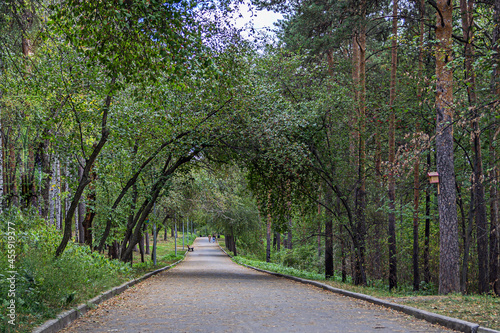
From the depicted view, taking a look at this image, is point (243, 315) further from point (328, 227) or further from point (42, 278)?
point (328, 227)

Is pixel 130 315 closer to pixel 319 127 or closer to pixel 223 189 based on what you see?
pixel 319 127

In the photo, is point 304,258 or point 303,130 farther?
point 304,258

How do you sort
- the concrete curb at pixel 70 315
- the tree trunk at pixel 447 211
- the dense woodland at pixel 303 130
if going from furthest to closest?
the dense woodland at pixel 303 130
the tree trunk at pixel 447 211
the concrete curb at pixel 70 315

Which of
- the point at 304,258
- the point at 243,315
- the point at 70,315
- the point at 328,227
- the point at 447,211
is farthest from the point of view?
the point at 304,258

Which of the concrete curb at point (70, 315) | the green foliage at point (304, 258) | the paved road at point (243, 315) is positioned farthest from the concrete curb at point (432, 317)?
the green foliage at point (304, 258)

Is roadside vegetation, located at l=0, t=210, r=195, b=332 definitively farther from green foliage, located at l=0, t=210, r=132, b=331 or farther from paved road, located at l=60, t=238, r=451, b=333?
paved road, located at l=60, t=238, r=451, b=333

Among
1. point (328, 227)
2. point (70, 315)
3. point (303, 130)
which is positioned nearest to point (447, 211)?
point (303, 130)

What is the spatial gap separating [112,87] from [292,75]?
9959 millimetres

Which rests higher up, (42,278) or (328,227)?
(328,227)

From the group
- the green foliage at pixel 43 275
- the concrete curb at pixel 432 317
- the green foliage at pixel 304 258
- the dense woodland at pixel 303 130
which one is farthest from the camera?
the green foliage at pixel 304 258

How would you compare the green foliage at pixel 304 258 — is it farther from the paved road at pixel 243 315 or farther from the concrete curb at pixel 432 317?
the concrete curb at pixel 432 317

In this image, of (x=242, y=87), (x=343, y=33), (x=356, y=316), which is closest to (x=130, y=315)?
(x=356, y=316)

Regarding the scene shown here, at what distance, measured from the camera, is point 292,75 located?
18.0m

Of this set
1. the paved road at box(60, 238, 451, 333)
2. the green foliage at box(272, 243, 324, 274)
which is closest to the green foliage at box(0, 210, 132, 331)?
the paved road at box(60, 238, 451, 333)
